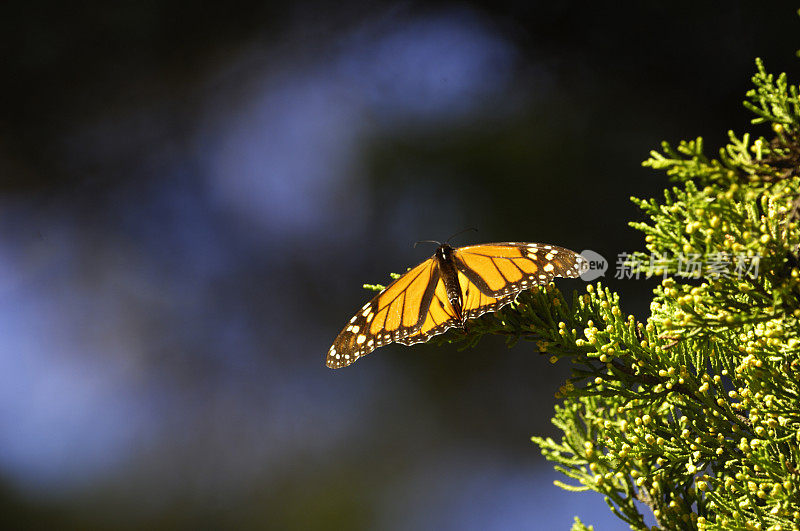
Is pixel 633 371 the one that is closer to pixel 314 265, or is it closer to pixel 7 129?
pixel 314 265

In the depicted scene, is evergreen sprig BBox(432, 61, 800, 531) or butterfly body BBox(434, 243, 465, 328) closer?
evergreen sprig BBox(432, 61, 800, 531)

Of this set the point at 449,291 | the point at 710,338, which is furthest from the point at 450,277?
the point at 710,338

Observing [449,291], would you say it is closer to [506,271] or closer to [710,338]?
[506,271]

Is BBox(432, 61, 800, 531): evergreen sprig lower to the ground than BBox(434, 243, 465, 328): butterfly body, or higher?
lower

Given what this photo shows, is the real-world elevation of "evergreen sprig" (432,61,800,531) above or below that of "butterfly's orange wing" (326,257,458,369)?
below

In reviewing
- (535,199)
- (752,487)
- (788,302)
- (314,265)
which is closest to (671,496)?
(752,487)

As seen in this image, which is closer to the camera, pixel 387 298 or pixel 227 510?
pixel 387 298

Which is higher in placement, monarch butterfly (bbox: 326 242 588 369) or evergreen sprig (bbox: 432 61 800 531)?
monarch butterfly (bbox: 326 242 588 369)

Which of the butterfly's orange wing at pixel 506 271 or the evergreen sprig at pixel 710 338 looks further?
the butterfly's orange wing at pixel 506 271
